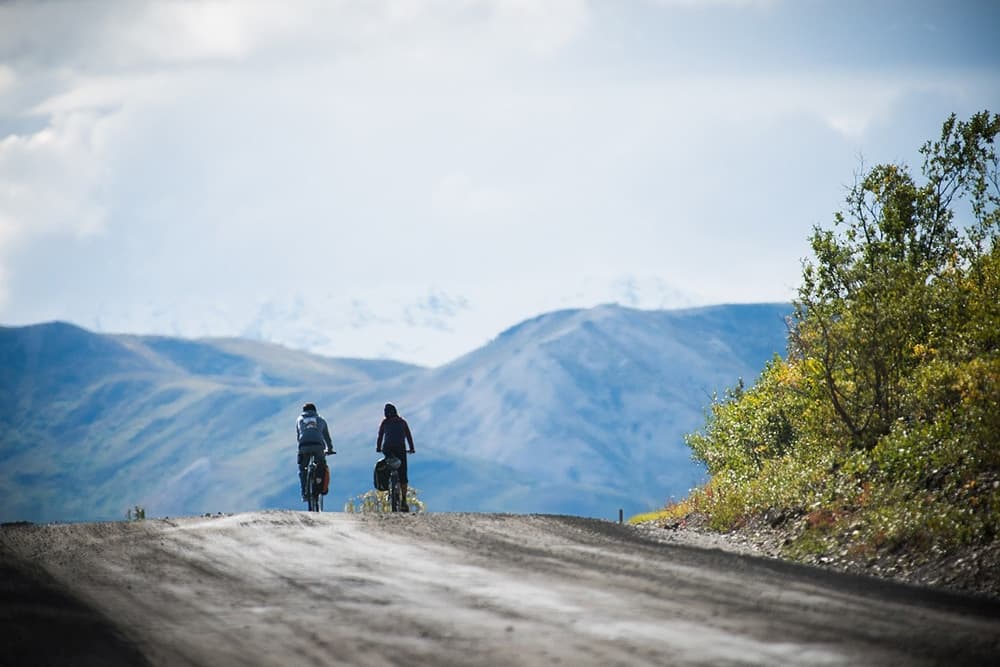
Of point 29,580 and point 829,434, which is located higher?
point 829,434

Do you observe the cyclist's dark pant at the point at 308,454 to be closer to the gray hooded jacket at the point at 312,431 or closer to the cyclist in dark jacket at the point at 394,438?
the gray hooded jacket at the point at 312,431

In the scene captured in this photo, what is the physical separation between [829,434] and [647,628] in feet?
48.2

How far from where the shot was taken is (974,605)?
42.6 ft

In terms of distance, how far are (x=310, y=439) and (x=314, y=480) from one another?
3.40ft

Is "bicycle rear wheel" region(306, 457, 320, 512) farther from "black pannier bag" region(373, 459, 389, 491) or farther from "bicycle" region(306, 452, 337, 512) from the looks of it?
"black pannier bag" region(373, 459, 389, 491)

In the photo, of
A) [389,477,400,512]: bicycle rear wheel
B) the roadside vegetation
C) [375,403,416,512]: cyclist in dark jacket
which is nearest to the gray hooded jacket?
[375,403,416,512]: cyclist in dark jacket

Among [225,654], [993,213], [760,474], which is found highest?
[993,213]

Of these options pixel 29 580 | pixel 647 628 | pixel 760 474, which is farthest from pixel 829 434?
pixel 29 580

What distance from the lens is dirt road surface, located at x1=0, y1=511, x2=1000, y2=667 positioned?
1061 centimetres

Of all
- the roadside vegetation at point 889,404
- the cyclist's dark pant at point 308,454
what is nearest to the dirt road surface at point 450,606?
the roadside vegetation at point 889,404

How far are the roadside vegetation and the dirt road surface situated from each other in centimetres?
363

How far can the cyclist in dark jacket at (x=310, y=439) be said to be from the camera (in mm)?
28156

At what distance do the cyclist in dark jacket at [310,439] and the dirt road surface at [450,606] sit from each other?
31.3 feet

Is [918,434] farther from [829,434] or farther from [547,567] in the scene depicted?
[547,567]
